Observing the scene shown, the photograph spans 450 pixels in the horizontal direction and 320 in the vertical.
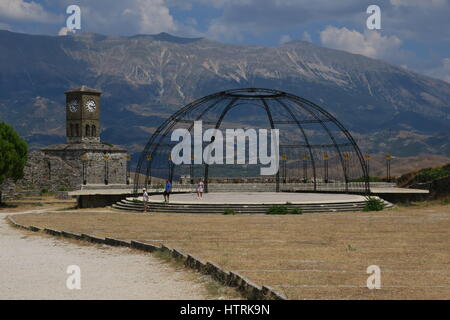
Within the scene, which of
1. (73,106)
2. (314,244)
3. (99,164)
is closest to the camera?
(314,244)

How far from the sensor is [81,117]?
3647 inches

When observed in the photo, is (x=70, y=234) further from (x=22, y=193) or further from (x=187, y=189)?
(x=22, y=193)

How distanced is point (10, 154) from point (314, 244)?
37.5 m

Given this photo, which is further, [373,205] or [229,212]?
[373,205]

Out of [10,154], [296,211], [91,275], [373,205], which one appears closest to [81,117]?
[10,154]

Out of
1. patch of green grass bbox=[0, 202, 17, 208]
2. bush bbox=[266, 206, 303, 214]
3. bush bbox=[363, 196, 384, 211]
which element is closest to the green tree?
patch of green grass bbox=[0, 202, 17, 208]

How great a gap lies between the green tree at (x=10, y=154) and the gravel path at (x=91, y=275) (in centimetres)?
3185

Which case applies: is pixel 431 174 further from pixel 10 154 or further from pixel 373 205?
pixel 10 154

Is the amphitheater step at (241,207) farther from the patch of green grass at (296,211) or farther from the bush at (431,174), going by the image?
the bush at (431,174)

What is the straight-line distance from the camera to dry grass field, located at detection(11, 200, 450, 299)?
14.6 m

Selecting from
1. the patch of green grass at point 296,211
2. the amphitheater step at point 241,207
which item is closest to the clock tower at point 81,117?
the amphitheater step at point 241,207

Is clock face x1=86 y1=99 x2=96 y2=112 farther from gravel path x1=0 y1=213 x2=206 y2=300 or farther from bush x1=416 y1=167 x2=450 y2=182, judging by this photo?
gravel path x1=0 y1=213 x2=206 y2=300

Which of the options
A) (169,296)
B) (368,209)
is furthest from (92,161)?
(169,296)

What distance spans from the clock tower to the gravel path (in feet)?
233
